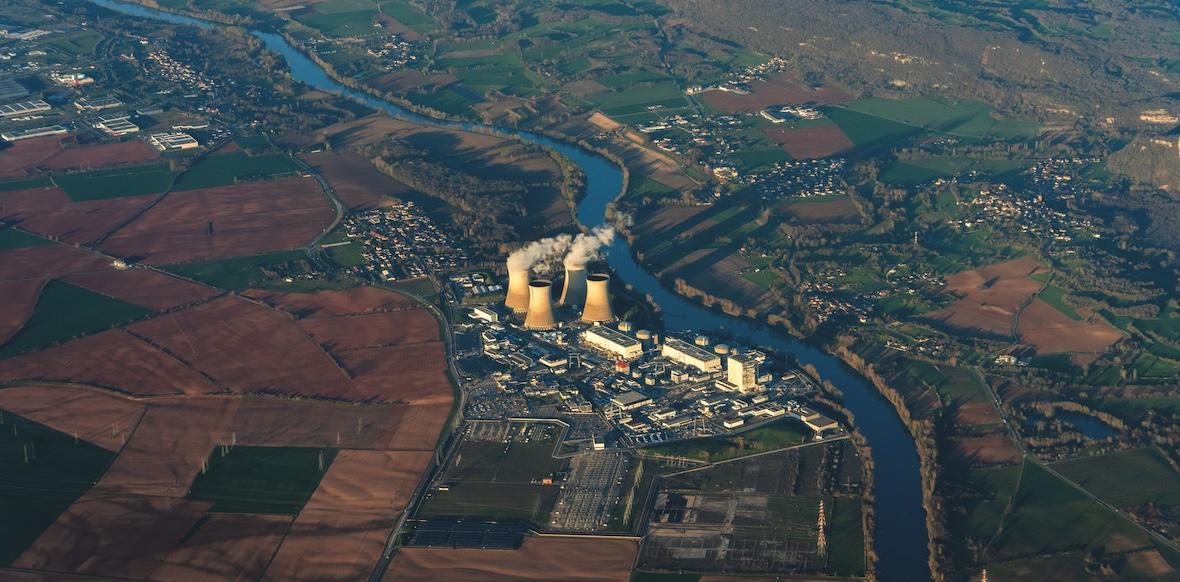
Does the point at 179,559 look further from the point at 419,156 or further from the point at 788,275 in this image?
the point at 419,156

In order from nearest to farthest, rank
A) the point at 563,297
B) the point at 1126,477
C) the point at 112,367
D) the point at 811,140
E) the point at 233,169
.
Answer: the point at 1126,477 < the point at 112,367 < the point at 563,297 < the point at 233,169 < the point at 811,140

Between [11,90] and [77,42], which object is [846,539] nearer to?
[11,90]

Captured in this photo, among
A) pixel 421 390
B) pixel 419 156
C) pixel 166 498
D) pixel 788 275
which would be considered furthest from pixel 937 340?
pixel 419 156

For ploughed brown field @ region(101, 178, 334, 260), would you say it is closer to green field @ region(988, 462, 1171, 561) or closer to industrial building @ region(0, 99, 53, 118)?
industrial building @ region(0, 99, 53, 118)

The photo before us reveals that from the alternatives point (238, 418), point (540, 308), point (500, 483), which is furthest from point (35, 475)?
point (540, 308)

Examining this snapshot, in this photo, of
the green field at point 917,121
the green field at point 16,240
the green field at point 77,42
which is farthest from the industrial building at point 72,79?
the green field at point 917,121

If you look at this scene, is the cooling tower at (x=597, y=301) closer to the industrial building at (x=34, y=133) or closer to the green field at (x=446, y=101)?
the green field at (x=446, y=101)
